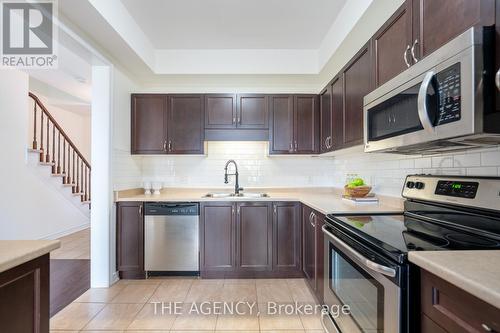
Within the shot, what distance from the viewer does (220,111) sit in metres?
3.36

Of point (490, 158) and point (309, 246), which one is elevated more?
point (490, 158)

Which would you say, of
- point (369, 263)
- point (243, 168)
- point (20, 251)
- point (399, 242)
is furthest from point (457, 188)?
point (243, 168)

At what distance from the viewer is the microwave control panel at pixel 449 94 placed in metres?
1.03

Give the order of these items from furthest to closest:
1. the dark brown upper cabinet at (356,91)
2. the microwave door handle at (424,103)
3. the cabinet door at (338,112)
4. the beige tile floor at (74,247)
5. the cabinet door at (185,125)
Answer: the beige tile floor at (74,247)
the cabinet door at (185,125)
the cabinet door at (338,112)
the dark brown upper cabinet at (356,91)
the microwave door handle at (424,103)

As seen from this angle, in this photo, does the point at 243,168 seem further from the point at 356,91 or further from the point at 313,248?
the point at 356,91

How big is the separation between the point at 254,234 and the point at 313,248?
79cm

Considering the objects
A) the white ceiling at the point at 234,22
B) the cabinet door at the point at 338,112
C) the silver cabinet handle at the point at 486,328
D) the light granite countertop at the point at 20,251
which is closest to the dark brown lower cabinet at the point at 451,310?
the silver cabinet handle at the point at 486,328

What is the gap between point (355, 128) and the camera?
2.24 metres

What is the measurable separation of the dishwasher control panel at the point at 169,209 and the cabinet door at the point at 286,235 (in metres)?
0.95

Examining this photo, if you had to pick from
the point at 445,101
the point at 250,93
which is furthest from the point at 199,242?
the point at 445,101

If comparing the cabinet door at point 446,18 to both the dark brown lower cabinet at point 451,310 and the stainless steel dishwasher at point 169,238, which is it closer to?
the dark brown lower cabinet at point 451,310

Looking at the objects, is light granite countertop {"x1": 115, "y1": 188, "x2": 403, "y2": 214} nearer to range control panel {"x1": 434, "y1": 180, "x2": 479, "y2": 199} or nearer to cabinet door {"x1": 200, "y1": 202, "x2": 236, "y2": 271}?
cabinet door {"x1": 200, "y1": 202, "x2": 236, "y2": 271}

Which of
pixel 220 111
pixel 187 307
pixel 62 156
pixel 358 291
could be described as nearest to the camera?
pixel 358 291

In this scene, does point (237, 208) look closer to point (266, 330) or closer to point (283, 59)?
point (266, 330)
